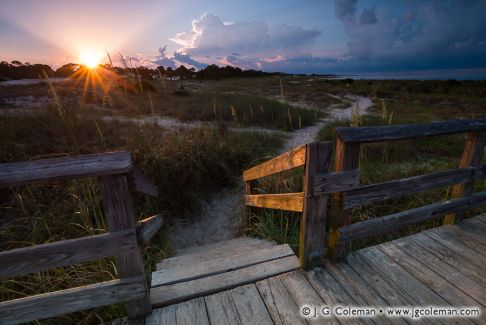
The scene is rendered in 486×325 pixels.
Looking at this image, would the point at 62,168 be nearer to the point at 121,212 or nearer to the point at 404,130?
the point at 121,212

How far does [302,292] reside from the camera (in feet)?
6.75

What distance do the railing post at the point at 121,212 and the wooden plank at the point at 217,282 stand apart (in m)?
0.29

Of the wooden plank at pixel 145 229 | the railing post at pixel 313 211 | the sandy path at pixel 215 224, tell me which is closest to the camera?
the wooden plank at pixel 145 229

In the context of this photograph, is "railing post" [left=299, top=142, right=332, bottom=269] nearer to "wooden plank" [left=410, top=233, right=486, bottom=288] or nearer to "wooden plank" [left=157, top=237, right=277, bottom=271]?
"wooden plank" [left=157, top=237, right=277, bottom=271]

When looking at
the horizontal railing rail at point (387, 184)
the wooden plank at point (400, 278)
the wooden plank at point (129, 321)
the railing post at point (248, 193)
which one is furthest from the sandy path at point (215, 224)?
the horizontal railing rail at point (387, 184)

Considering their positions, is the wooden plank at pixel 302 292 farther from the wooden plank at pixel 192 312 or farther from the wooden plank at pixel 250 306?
the wooden plank at pixel 192 312

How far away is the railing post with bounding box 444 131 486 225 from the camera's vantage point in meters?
2.71

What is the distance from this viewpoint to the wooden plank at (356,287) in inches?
77.0


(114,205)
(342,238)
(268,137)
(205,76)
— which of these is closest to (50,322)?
(114,205)

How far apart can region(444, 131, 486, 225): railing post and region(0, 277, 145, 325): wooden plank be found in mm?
3476

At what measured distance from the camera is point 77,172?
4.67 feet

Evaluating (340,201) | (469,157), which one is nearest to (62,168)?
(340,201)

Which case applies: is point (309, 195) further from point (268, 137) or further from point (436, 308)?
point (268, 137)

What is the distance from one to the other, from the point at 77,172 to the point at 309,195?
1613 mm
